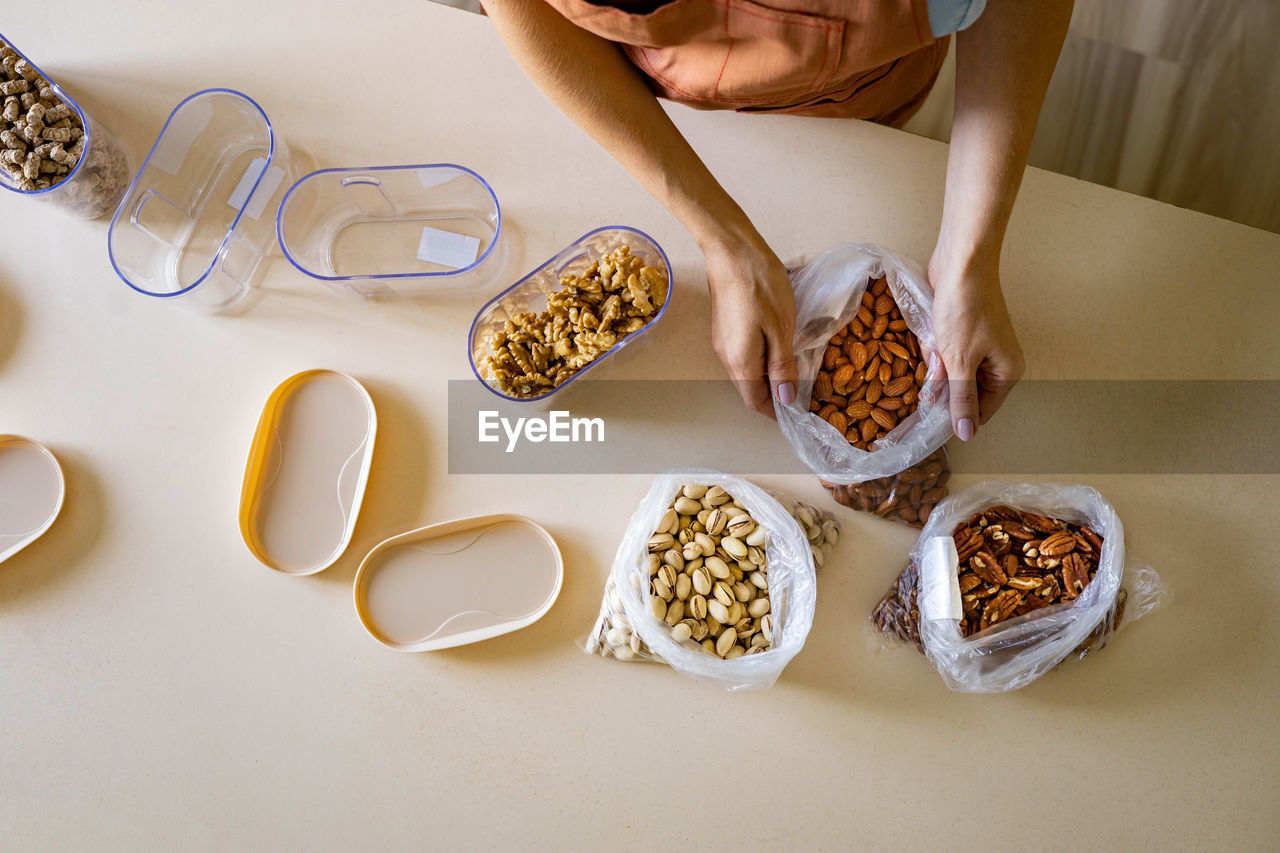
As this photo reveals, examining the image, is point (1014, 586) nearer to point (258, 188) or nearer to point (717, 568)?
point (717, 568)

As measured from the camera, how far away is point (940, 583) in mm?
923

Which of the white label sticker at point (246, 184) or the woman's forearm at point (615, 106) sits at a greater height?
the woman's forearm at point (615, 106)

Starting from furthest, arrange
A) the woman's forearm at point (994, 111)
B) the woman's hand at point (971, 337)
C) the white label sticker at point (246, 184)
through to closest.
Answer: the white label sticker at point (246, 184) → the woman's hand at point (971, 337) → the woman's forearm at point (994, 111)

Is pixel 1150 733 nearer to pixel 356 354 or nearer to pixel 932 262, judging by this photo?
pixel 932 262

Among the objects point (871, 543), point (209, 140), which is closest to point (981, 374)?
point (871, 543)

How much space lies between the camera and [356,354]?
1.05 m

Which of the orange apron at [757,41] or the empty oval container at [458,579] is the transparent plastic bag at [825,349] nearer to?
the orange apron at [757,41]

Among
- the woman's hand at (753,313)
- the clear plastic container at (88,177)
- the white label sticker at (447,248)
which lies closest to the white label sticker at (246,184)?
the clear plastic container at (88,177)

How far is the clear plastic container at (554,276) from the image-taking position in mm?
1013

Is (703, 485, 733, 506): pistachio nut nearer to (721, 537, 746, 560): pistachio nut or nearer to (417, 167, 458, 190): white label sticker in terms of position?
(721, 537, 746, 560): pistachio nut

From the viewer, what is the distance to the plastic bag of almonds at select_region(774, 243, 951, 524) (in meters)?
0.95

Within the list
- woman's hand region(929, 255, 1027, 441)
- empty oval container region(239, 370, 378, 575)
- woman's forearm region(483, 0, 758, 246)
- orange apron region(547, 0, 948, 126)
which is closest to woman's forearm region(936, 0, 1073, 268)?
woman's hand region(929, 255, 1027, 441)

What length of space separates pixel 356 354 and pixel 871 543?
741 mm

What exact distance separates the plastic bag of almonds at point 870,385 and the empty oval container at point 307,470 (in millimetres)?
565
